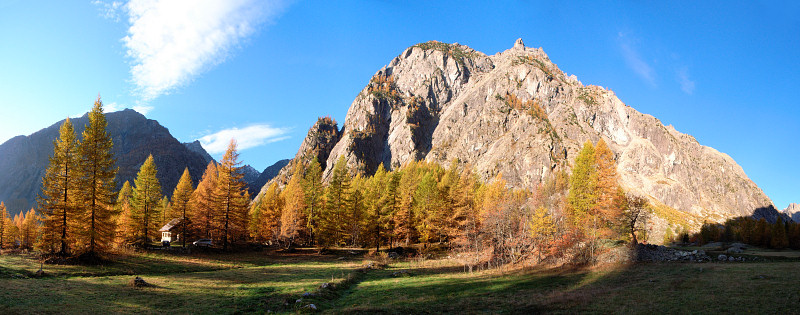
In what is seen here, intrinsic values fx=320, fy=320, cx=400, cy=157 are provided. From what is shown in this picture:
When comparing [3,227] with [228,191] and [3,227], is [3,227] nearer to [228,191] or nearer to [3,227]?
[3,227]

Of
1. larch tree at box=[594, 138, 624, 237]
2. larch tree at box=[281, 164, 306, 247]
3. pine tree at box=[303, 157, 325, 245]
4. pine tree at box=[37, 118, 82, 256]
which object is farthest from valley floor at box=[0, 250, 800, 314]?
pine tree at box=[303, 157, 325, 245]

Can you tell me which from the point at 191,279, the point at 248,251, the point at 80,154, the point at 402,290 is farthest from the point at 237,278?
the point at 248,251

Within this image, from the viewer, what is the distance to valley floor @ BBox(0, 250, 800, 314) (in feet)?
49.1

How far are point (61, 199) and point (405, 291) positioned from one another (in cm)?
3071

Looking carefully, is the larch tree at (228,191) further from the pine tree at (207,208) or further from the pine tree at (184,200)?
the pine tree at (184,200)

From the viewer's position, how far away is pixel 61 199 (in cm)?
2775

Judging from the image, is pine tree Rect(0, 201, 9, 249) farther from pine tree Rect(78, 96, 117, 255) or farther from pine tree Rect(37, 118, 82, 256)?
pine tree Rect(78, 96, 117, 255)

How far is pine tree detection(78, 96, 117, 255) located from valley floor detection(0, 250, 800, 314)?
116 inches

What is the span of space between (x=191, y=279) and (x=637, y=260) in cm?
3927

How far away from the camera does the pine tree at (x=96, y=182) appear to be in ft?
92.5

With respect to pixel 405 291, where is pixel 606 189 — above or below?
above

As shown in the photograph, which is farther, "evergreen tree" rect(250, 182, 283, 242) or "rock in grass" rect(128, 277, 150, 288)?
"evergreen tree" rect(250, 182, 283, 242)

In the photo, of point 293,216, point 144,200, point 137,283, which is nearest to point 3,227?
point 144,200

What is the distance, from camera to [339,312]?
53.5 ft
